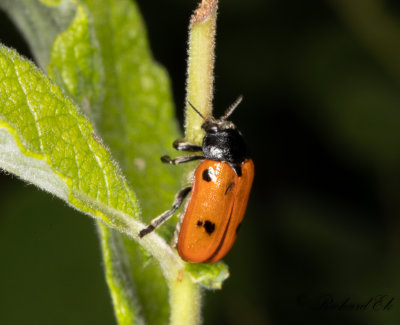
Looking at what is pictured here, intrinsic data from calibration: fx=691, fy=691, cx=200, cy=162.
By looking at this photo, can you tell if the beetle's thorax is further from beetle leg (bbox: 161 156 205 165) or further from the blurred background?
the blurred background

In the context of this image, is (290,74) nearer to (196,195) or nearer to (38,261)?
(38,261)

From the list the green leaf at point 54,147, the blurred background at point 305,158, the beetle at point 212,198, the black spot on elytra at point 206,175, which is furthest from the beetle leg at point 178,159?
the blurred background at point 305,158

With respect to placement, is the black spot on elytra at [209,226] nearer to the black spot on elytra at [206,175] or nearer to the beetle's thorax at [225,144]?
the black spot on elytra at [206,175]

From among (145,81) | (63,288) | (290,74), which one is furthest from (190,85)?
(290,74)

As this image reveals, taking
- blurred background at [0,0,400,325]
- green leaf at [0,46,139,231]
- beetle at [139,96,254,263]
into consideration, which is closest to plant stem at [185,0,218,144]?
beetle at [139,96,254,263]

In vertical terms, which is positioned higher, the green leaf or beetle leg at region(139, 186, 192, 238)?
the green leaf

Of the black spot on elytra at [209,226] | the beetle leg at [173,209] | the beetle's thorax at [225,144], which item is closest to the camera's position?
the beetle leg at [173,209]
